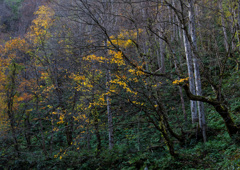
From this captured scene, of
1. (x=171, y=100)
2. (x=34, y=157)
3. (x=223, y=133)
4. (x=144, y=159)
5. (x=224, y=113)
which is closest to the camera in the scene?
(x=224, y=113)

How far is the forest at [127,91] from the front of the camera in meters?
5.16

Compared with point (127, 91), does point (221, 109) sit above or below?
below

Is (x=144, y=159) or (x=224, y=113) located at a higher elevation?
(x=224, y=113)

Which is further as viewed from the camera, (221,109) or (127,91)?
(127,91)

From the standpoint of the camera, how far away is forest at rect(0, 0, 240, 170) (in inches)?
203

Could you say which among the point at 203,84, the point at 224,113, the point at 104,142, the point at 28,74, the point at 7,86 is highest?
the point at 28,74

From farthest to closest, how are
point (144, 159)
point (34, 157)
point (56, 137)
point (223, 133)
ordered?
point (56, 137) → point (34, 157) → point (223, 133) → point (144, 159)

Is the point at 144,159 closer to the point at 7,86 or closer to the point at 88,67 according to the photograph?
the point at 88,67

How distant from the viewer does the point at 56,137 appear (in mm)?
15227

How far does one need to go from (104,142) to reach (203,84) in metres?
8.41

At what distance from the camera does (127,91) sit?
25.7 ft

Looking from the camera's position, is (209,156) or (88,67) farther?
(88,67)

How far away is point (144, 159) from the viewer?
6609mm

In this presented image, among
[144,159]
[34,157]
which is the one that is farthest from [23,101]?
[144,159]
